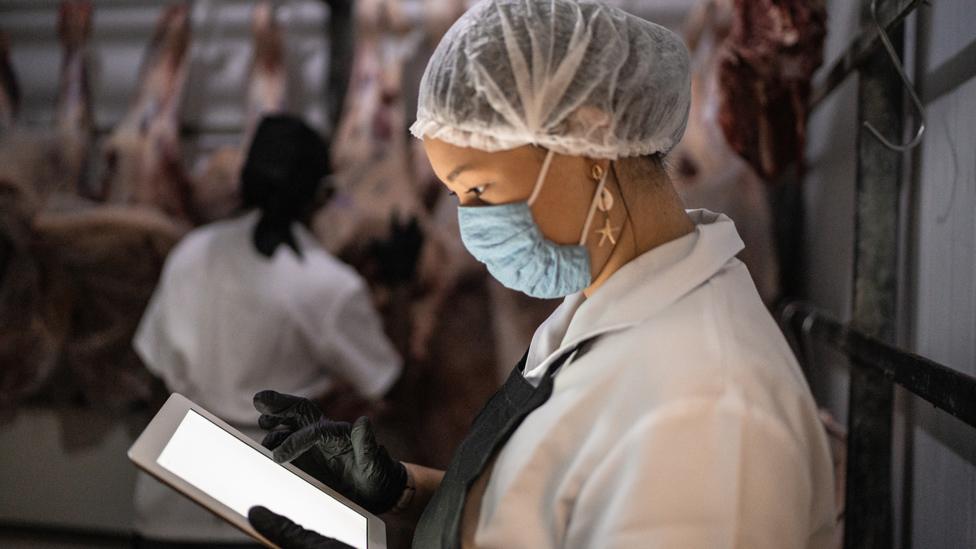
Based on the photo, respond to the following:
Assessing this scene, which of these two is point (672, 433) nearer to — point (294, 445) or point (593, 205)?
point (593, 205)

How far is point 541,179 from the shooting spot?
3.50 feet

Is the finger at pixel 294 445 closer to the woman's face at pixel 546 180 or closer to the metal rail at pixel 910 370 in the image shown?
the woman's face at pixel 546 180

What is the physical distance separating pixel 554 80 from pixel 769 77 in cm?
112

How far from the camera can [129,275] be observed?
311cm

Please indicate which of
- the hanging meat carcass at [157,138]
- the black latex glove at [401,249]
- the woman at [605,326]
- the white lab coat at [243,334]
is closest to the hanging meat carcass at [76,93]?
the hanging meat carcass at [157,138]

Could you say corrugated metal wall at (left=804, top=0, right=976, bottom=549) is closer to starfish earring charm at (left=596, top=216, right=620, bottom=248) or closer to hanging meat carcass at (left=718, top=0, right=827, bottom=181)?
hanging meat carcass at (left=718, top=0, right=827, bottom=181)

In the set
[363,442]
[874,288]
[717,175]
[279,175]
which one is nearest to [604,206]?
[363,442]

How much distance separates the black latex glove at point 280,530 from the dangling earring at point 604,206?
0.50m

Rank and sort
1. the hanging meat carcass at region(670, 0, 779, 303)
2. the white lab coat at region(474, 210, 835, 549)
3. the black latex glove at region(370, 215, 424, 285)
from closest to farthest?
the white lab coat at region(474, 210, 835, 549), the hanging meat carcass at region(670, 0, 779, 303), the black latex glove at region(370, 215, 424, 285)

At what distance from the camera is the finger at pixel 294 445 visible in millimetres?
1181

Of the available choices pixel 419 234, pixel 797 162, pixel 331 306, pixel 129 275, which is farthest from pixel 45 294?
pixel 797 162

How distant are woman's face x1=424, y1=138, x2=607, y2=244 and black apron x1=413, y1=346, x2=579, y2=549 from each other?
163 millimetres

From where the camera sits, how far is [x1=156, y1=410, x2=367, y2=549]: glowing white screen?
1049 mm

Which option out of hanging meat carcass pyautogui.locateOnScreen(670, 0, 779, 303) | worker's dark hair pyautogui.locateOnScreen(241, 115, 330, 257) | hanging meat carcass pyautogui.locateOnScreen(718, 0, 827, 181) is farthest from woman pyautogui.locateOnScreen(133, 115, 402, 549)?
hanging meat carcass pyautogui.locateOnScreen(718, 0, 827, 181)
